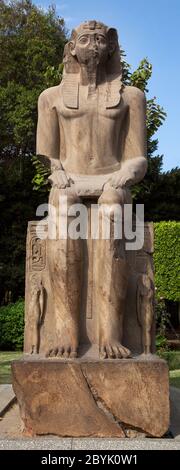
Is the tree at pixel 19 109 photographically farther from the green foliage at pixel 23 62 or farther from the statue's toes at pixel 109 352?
the statue's toes at pixel 109 352

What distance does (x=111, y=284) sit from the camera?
462 cm

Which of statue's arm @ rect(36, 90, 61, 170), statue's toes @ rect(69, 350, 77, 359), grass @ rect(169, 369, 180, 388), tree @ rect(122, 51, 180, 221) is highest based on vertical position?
tree @ rect(122, 51, 180, 221)

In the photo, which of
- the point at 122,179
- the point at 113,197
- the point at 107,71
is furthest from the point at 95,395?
the point at 107,71

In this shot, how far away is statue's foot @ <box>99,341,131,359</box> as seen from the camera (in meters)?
4.51

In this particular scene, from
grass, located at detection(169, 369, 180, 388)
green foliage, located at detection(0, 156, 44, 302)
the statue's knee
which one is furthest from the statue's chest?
green foliage, located at detection(0, 156, 44, 302)

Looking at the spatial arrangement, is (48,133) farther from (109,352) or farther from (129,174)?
(109,352)

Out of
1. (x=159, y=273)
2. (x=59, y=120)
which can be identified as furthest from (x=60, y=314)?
(x=159, y=273)

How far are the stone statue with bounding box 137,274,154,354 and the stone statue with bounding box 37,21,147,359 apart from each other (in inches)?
9.8

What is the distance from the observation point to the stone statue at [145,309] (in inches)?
191

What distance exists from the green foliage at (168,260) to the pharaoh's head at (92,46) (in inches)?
433

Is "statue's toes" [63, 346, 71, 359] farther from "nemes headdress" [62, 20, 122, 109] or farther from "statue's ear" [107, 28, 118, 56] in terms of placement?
"statue's ear" [107, 28, 118, 56]

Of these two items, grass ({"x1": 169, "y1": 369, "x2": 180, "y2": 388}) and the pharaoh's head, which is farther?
grass ({"x1": 169, "y1": 369, "x2": 180, "y2": 388})

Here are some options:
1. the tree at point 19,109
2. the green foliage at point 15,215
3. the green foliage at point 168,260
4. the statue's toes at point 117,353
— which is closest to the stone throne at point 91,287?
the statue's toes at point 117,353

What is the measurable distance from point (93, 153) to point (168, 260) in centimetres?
1120
